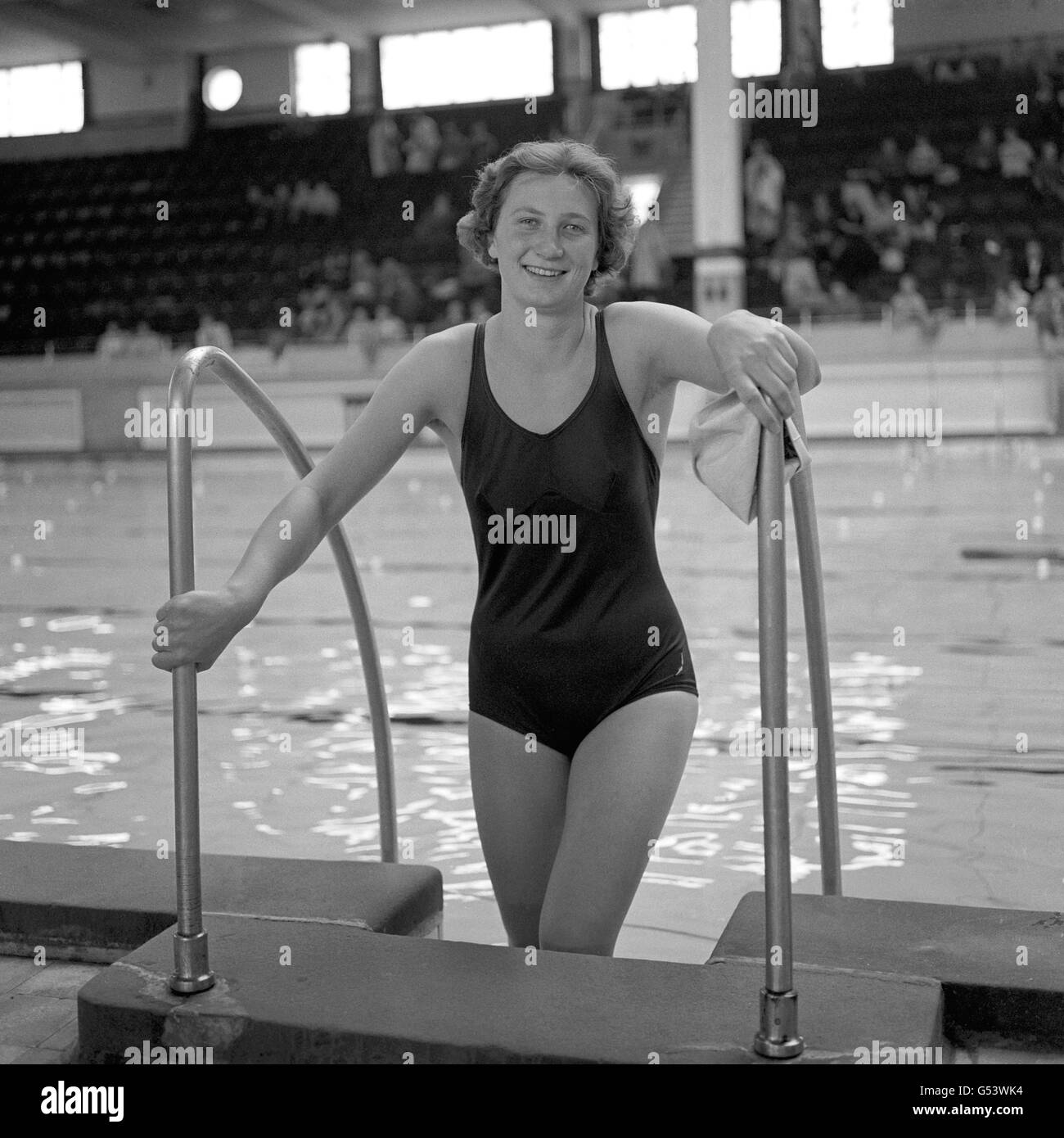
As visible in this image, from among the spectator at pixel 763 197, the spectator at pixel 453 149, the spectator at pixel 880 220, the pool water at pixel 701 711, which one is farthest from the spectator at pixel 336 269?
the pool water at pixel 701 711

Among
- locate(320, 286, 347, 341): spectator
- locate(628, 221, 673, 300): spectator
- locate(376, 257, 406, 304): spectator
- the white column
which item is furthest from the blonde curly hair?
locate(376, 257, 406, 304): spectator

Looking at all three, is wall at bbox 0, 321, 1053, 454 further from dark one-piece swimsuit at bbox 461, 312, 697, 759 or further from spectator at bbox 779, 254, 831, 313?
dark one-piece swimsuit at bbox 461, 312, 697, 759

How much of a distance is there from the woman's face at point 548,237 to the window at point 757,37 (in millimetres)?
18754

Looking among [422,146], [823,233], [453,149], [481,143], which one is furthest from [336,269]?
[823,233]

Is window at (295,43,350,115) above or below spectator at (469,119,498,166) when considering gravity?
above

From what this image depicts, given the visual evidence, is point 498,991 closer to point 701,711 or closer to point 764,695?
point 764,695

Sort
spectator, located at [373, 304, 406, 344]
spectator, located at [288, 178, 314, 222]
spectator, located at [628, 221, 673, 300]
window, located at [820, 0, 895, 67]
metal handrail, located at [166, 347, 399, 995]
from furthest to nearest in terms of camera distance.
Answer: spectator, located at [288, 178, 314, 222] → window, located at [820, 0, 895, 67] → spectator, located at [628, 221, 673, 300] → spectator, located at [373, 304, 406, 344] → metal handrail, located at [166, 347, 399, 995]

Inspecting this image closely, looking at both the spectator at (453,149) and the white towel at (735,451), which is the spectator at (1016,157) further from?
the white towel at (735,451)

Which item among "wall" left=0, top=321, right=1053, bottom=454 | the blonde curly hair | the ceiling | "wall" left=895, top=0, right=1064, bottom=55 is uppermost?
the ceiling

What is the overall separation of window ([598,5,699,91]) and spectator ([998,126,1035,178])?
15.2 feet

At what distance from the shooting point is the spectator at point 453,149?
20.9 m

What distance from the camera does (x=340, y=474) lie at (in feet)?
6.54

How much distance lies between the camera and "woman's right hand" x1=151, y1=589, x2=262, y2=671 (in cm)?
174
